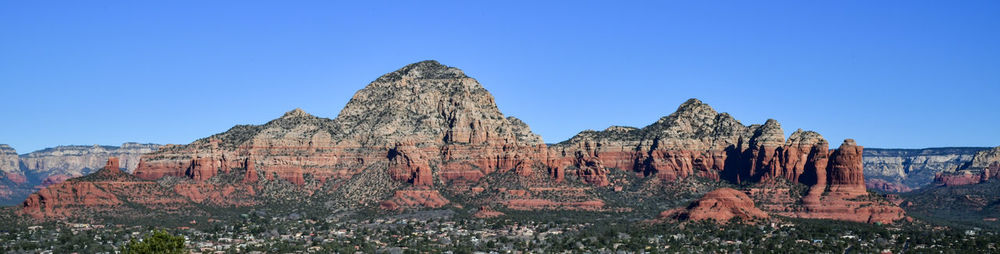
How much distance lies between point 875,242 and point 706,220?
2729 cm

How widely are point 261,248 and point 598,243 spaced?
1857 inches

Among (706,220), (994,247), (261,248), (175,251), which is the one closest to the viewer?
(175,251)

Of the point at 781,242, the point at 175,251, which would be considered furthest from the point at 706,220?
→ the point at 175,251

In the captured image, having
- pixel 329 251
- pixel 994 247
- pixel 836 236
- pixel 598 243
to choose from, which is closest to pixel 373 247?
pixel 329 251

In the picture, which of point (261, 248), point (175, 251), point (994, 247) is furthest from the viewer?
point (261, 248)

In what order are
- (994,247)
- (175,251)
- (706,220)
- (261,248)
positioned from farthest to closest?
1. (706,220)
2. (261,248)
3. (994,247)
4. (175,251)

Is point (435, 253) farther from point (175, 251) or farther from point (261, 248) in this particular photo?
point (175, 251)

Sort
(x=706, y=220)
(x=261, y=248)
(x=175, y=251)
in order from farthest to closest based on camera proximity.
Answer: (x=706, y=220) < (x=261, y=248) < (x=175, y=251)

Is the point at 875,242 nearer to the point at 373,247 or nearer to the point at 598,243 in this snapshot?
the point at 598,243

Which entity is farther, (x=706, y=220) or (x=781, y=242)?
(x=706, y=220)

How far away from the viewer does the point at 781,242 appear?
182 metres

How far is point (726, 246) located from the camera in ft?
586

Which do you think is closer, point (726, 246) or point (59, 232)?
point (726, 246)

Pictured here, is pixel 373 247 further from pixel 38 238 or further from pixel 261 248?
pixel 38 238
